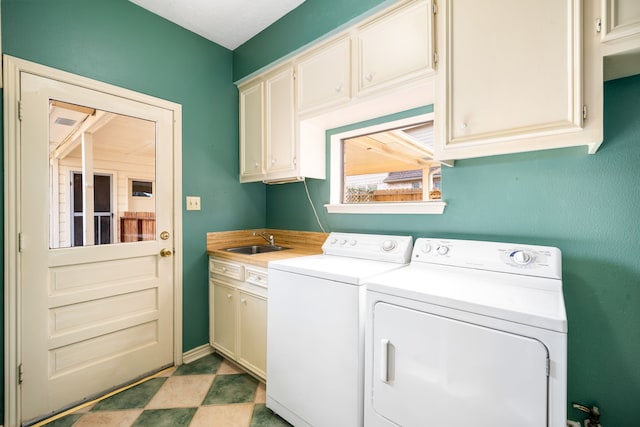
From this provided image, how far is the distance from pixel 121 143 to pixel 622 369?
3.06 metres

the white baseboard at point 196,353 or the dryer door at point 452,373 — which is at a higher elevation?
the dryer door at point 452,373

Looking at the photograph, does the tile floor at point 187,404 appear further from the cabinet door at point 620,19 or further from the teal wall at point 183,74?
the cabinet door at point 620,19

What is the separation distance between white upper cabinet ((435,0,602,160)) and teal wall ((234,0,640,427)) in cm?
25

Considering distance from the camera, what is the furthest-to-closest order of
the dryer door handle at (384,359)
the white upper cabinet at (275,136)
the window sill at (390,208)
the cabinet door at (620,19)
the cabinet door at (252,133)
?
1. the cabinet door at (252,133)
2. the white upper cabinet at (275,136)
3. the window sill at (390,208)
4. the dryer door handle at (384,359)
5. the cabinet door at (620,19)

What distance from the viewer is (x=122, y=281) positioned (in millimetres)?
1995

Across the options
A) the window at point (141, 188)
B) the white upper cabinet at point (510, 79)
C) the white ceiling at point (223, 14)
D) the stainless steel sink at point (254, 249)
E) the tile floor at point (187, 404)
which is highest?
the white ceiling at point (223, 14)

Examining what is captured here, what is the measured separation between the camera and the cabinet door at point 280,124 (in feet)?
7.16

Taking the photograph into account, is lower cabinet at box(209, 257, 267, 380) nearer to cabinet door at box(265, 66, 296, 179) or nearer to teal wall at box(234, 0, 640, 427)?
cabinet door at box(265, 66, 296, 179)

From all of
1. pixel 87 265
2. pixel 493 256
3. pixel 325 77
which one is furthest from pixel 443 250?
pixel 87 265

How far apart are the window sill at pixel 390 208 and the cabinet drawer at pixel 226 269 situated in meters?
0.83

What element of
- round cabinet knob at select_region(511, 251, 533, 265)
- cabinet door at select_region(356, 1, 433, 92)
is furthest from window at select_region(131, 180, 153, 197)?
round cabinet knob at select_region(511, 251, 533, 265)

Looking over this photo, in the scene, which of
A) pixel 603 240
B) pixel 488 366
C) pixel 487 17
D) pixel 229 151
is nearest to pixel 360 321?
pixel 488 366

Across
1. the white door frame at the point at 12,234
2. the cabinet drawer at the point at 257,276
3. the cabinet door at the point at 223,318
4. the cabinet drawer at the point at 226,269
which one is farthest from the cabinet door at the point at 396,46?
the white door frame at the point at 12,234

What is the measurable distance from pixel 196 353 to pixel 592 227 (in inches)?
107
